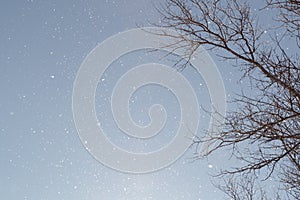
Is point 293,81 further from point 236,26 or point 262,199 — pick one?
point 262,199

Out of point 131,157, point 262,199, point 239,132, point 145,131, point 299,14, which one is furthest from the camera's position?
point 262,199

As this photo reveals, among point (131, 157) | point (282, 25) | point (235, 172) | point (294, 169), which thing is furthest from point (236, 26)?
point (131, 157)

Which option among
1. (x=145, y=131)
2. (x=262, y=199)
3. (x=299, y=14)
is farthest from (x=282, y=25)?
(x=262, y=199)

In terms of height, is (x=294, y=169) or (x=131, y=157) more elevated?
(x=131, y=157)

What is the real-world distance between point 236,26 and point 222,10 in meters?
0.20

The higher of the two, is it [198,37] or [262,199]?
[262,199]

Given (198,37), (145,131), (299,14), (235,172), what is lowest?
(235,172)

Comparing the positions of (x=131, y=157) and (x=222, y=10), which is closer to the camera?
(x=222, y=10)

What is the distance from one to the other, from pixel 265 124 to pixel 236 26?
0.95 meters

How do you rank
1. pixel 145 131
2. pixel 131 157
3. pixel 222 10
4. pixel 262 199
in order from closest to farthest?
pixel 222 10 < pixel 145 131 < pixel 131 157 < pixel 262 199

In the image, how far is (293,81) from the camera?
3.49 metres

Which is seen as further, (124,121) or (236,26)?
(124,121)

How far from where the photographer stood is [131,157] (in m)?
7.79

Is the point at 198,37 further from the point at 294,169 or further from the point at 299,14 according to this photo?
the point at 294,169
